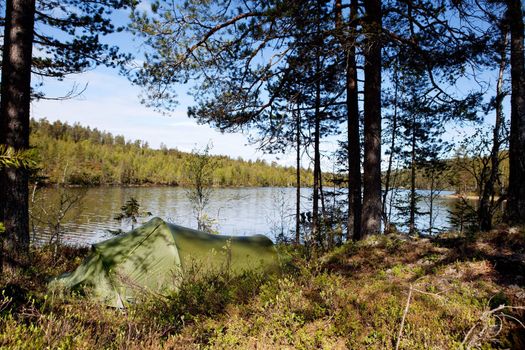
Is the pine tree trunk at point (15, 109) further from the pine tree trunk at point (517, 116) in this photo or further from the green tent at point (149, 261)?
the pine tree trunk at point (517, 116)

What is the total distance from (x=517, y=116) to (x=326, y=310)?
17.1ft

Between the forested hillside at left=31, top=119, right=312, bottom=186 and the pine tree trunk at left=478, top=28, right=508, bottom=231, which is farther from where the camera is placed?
the forested hillside at left=31, top=119, right=312, bottom=186

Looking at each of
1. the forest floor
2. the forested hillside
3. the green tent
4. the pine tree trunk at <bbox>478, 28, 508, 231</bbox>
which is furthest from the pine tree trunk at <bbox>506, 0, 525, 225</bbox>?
the forested hillside

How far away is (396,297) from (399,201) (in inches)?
654

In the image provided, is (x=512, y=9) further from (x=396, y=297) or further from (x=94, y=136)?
(x=94, y=136)

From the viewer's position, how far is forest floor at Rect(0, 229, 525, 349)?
3151mm

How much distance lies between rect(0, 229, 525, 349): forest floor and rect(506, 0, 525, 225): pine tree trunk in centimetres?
92

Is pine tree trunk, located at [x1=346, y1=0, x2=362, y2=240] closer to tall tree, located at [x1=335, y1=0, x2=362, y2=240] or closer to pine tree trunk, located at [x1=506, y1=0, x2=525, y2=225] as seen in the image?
tall tree, located at [x1=335, y1=0, x2=362, y2=240]

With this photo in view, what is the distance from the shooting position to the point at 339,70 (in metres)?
7.18

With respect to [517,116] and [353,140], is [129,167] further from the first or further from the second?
[517,116]

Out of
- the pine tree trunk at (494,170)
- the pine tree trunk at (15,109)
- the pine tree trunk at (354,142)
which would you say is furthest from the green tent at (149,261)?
the pine tree trunk at (494,170)

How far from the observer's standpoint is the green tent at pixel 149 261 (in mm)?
5414

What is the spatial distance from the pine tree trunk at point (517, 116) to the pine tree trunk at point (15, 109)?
347 inches

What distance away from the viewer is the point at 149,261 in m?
5.72
